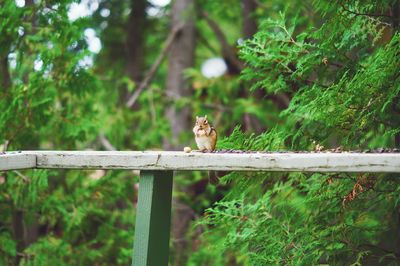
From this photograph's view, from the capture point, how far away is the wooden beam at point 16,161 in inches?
98.7

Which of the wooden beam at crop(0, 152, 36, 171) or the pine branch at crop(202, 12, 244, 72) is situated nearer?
the wooden beam at crop(0, 152, 36, 171)

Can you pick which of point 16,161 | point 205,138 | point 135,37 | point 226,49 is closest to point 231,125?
point 226,49

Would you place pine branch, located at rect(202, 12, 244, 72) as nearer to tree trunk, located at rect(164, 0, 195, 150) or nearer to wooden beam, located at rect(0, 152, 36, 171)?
tree trunk, located at rect(164, 0, 195, 150)

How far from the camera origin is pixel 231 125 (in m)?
7.45

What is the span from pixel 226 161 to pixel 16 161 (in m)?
0.90

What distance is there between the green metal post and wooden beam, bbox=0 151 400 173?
0.12 m

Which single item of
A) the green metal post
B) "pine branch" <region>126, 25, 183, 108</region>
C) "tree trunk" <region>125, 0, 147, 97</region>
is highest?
"tree trunk" <region>125, 0, 147, 97</region>

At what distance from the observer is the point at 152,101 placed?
703 centimetres

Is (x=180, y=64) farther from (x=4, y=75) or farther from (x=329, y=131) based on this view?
(x=329, y=131)

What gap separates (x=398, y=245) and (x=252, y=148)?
3.07 feet

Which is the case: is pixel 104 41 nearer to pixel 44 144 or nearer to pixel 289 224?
A: pixel 44 144

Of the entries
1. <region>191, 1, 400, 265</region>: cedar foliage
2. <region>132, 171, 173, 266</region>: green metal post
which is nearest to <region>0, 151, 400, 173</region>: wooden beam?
<region>132, 171, 173, 266</region>: green metal post

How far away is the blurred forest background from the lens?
3045 millimetres

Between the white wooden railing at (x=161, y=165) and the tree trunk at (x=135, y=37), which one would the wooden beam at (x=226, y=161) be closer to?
the white wooden railing at (x=161, y=165)
